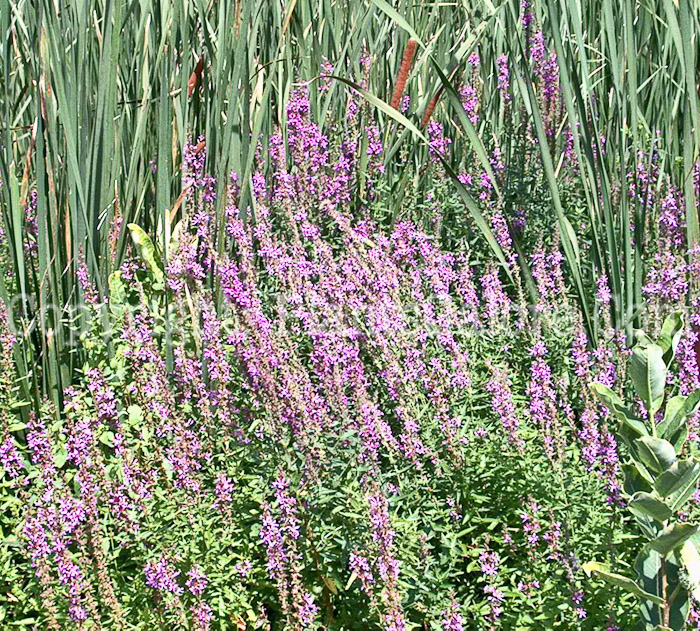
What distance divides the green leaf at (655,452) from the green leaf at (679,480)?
0.03m

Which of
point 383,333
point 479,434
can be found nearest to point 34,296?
point 383,333

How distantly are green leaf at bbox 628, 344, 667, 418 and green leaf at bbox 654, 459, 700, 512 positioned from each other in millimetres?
114

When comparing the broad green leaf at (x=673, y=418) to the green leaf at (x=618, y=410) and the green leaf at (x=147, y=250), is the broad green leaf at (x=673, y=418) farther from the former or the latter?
the green leaf at (x=147, y=250)

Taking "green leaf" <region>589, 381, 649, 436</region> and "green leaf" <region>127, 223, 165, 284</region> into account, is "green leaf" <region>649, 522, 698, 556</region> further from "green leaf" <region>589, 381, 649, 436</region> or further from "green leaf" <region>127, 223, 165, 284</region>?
"green leaf" <region>127, 223, 165, 284</region>

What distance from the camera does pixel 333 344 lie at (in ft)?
9.86

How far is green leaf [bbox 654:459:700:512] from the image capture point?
6.46 feet

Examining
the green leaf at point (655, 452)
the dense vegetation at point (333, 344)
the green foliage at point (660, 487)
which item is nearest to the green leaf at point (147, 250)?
the dense vegetation at point (333, 344)

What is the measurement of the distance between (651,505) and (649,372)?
0.85 feet

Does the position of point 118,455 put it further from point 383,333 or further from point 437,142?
point 437,142

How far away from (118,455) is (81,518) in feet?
1.05

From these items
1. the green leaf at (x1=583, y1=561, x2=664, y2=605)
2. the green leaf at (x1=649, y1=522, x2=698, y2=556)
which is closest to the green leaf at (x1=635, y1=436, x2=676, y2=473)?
the green leaf at (x1=649, y1=522, x2=698, y2=556)

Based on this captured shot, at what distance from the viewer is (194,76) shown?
4.17 meters

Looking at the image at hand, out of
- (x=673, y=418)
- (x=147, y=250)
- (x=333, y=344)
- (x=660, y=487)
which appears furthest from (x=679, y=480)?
(x=147, y=250)

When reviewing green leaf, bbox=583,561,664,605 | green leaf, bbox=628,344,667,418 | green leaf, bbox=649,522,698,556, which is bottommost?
green leaf, bbox=583,561,664,605
